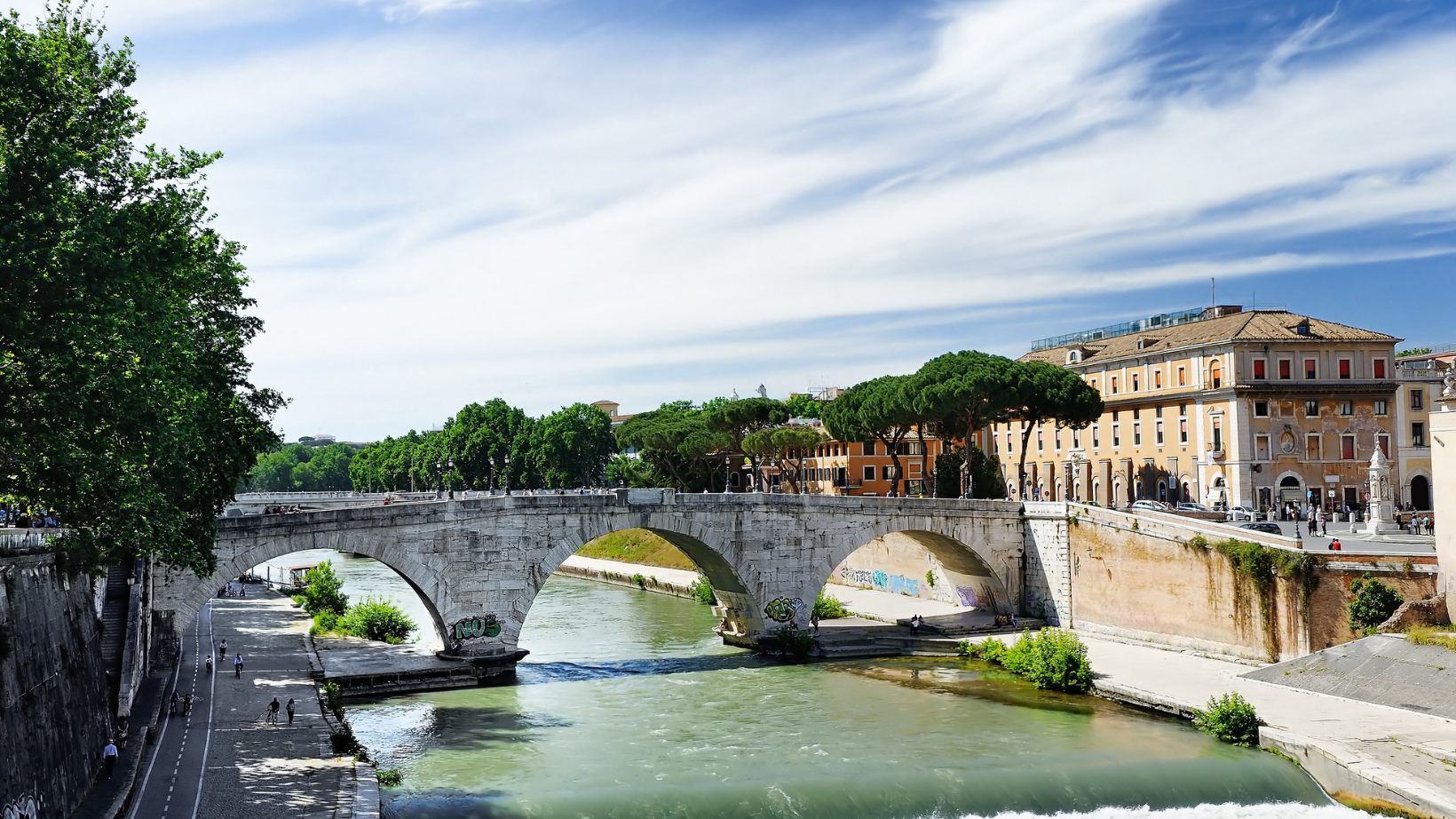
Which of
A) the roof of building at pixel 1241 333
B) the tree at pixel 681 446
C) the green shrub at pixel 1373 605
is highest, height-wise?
the roof of building at pixel 1241 333

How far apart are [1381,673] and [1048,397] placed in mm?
25827

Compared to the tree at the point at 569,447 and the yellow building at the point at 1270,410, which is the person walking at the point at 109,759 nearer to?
the yellow building at the point at 1270,410

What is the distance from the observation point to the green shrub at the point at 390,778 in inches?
991

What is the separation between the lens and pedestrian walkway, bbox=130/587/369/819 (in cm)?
2175

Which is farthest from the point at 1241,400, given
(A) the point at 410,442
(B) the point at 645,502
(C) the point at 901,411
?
(A) the point at 410,442

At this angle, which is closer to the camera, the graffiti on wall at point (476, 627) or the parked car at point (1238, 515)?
the graffiti on wall at point (476, 627)

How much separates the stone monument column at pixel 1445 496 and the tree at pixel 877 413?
1010 inches

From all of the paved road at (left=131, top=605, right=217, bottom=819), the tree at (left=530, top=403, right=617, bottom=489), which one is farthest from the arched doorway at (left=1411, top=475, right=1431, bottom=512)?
the tree at (left=530, top=403, right=617, bottom=489)

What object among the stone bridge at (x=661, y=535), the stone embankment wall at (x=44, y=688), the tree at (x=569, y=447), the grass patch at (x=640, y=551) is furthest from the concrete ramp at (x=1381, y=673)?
the tree at (x=569, y=447)

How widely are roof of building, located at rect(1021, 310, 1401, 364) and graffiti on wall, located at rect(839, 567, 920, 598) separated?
1909cm

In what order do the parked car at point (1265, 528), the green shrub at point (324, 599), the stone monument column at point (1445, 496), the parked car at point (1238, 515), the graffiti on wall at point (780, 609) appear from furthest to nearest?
1. the green shrub at point (324, 599)
2. the parked car at point (1238, 515)
3. the graffiti on wall at point (780, 609)
4. the parked car at point (1265, 528)
5. the stone monument column at point (1445, 496)

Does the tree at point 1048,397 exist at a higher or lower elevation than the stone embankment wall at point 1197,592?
higher

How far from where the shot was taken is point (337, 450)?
627 feet

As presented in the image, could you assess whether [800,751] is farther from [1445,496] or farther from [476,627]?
[1445,496]
